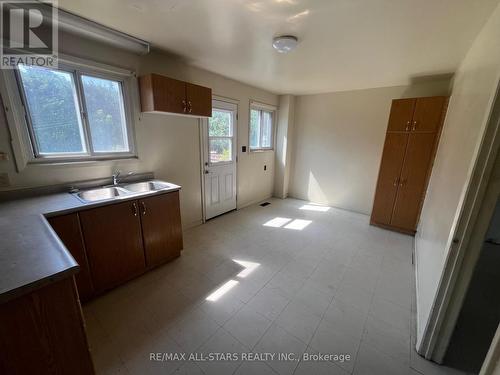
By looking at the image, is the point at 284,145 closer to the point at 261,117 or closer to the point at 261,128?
the point at 261,128

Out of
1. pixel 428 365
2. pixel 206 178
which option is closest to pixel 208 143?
pixel 206 178

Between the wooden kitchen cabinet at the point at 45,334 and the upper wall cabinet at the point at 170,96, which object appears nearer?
the wooden kitchen cabinet at the point at 45,334

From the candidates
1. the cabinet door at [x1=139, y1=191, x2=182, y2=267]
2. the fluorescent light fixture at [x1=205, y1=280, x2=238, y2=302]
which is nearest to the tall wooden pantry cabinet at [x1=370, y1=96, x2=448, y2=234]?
the fluorescent light fixture at [x1=205, y1=280, x2=238, y2=302]

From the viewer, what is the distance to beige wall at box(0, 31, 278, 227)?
5.99 ft

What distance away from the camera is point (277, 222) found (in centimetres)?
354

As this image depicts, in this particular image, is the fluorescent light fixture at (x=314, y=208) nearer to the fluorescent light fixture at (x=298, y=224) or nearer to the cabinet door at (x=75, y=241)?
the fluorescent light fixture at (x=298, y=224)

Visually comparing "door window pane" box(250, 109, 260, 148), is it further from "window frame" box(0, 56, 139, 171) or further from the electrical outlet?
the electrical outlet

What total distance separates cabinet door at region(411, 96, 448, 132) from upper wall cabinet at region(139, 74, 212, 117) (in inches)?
119

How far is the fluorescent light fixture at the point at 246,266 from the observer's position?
2195 mm

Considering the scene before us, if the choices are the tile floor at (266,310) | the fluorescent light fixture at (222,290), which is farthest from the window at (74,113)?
the fluorescent light fixture at (222,290)

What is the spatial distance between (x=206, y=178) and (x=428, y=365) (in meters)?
3.03

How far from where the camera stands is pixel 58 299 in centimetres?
83

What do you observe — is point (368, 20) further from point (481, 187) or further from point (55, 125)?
point (55, 125)

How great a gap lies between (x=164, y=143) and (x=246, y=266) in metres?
1.86
